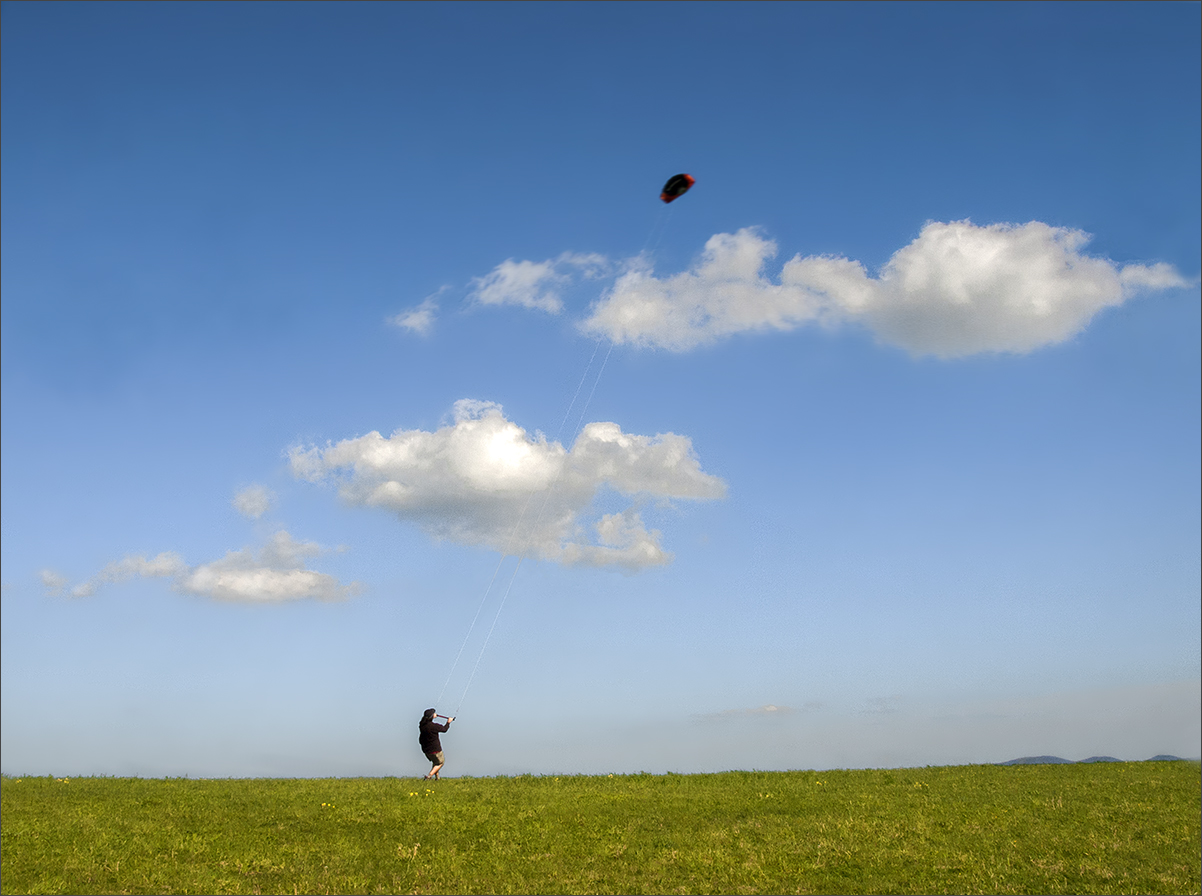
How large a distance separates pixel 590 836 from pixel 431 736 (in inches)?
380

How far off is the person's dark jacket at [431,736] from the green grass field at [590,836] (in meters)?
1.21

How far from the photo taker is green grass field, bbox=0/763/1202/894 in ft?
65.5

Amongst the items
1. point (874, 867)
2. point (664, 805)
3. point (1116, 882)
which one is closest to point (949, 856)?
point (874, 867)

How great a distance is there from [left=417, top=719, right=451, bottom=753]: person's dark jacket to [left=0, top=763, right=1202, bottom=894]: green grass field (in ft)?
3.97

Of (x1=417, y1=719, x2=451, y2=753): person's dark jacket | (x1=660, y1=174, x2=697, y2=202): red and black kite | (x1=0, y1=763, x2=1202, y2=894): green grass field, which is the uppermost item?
(x1=660, y1=174, x2=697, y2=202): red and black kite

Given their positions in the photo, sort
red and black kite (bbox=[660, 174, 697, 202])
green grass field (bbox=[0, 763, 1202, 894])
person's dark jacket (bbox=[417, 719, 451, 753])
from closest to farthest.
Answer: green grass field (bbox=[0, 763, 1202, 894])
red and black kite (bbox=[660, 174, 697, 202])
person's dark jacket (bbox=[417, 719, 451, 753])

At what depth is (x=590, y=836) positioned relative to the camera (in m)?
22.7

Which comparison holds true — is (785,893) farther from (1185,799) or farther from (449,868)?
(1185,799)

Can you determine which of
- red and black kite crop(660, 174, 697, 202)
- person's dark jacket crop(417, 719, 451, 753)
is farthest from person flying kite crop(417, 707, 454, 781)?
red and black kite crop(660, 174, 697, 202)

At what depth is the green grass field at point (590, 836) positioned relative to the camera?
65.5 ft

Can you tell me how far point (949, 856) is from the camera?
70.7 ft

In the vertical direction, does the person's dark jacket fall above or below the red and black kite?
below

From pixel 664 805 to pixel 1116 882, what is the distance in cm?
1130

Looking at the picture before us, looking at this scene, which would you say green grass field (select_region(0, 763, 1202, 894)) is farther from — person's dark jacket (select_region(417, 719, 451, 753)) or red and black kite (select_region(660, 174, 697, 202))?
red and black kite (select_region(660, 174, 697, 202))
